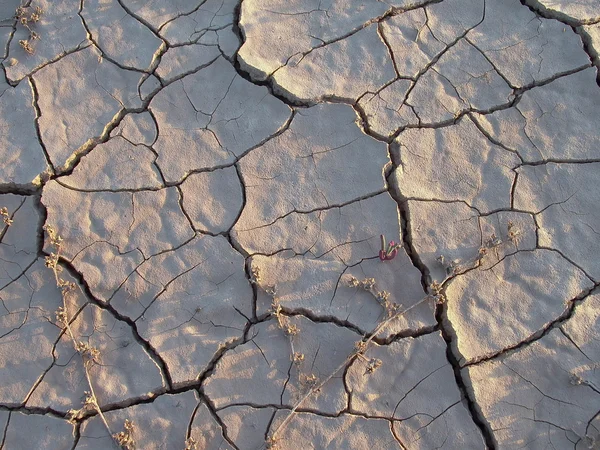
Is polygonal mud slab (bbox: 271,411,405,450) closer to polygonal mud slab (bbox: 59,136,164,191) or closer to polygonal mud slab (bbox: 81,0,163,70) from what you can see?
polygonal mud slab (bbox: 59,136,164,191)

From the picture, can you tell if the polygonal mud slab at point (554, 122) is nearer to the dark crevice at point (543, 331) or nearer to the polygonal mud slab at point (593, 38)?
the polygonal mud slab at point (593, 38)

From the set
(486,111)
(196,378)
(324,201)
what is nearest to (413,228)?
(324,201)

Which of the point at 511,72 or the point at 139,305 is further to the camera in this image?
the point at 511,72

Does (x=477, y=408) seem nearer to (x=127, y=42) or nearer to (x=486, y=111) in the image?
(x=486, y=111)

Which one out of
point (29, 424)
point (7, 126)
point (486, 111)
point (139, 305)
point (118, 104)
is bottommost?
point (29, 424)

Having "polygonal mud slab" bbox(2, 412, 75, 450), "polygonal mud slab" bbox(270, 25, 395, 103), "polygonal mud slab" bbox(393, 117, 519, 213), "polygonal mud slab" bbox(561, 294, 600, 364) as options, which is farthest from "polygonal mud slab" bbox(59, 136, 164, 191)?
"polygonal mud slab" bbox(561, 294, 600, 364)

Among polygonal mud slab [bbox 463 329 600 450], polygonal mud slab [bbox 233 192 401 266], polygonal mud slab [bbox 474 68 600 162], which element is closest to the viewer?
polygonal mud slab [bbox 463 329 600 450]

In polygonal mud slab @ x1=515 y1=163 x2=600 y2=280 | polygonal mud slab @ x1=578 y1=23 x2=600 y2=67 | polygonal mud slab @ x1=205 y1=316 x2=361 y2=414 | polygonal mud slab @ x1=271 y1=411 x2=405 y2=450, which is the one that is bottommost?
polygonal mud slab @ x1=271 y1=411 x2=405 y2=450
